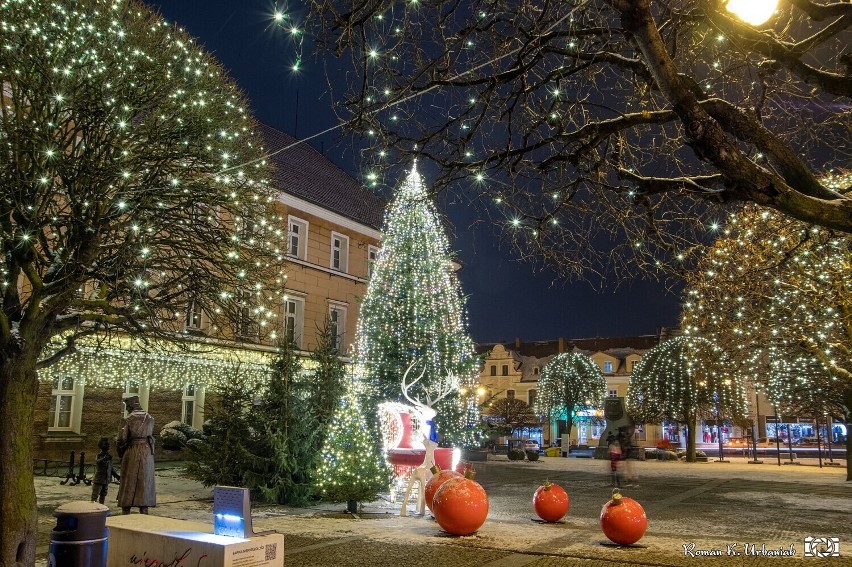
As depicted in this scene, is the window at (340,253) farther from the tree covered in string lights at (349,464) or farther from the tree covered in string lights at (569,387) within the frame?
the tree covered in string lights at (569,387)

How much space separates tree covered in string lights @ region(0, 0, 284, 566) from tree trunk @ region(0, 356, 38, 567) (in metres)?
0.01

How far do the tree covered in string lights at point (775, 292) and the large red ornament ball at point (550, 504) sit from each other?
452 centimetres

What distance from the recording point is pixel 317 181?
3331 cm

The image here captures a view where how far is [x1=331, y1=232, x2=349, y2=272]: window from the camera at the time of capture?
31.9 m

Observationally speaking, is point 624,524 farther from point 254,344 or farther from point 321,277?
point 321,277

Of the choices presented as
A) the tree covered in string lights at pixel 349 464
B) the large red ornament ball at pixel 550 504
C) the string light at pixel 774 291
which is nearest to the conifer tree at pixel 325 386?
the tree covered in string lights at pixel 349 464

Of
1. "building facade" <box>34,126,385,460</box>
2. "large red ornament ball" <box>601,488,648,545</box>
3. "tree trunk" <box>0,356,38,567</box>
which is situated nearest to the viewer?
"tree trunk" <box>0,356,38,567</box>

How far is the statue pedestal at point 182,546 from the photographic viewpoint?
5656 millimetres

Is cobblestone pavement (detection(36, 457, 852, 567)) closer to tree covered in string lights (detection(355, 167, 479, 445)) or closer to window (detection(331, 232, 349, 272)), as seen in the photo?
tree covered in string lights (detection(355, 167, 479, 445))

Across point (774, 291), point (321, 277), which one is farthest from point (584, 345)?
point (774, 291)

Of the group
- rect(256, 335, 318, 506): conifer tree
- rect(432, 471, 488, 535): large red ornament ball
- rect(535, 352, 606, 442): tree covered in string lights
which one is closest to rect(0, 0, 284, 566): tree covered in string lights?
rect(432, 471, 488, 535): large red ornament ball

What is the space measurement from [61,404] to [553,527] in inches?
714

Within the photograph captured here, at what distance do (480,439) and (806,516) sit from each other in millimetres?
10433

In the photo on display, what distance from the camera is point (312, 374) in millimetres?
16500
